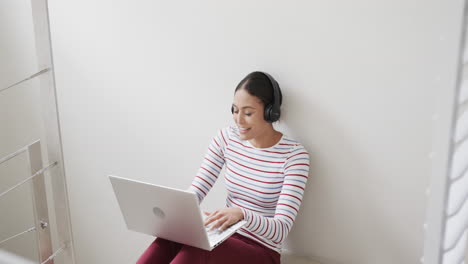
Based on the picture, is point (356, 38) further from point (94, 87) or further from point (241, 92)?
point (94, 87)

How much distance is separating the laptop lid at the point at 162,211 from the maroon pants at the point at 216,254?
52 millimetres

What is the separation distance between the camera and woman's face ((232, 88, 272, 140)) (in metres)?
2.02

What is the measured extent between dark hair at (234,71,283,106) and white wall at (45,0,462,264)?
77 mm

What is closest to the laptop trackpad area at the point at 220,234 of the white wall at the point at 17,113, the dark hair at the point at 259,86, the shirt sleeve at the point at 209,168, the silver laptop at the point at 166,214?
the silver laptop at the point at 166,214

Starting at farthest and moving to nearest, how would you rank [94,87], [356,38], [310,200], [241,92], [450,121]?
[94,87] < [310,200] < [241,92] < [356,38] < [450,121]

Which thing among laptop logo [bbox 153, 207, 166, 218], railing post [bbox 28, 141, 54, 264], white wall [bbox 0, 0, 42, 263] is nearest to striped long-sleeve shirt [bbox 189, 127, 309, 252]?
laptop logo [bbox 153, 207, 166, 218]

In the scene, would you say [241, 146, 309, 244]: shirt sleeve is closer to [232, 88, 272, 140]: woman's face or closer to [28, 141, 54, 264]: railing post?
[232, 88, 272, 140]: woman's face

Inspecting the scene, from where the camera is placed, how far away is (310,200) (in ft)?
7.09

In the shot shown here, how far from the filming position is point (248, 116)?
2.04 m

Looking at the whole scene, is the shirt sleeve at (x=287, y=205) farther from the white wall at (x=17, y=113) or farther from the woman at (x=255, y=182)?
the white wall at (x=17, y=113)

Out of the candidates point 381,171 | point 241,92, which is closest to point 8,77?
point 241,92

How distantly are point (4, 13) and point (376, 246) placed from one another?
169 centimetres

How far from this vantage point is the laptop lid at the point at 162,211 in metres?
1.80

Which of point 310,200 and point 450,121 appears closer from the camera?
point 450,121
